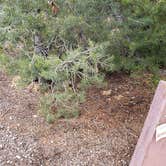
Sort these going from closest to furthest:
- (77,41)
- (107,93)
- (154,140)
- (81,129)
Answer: (154,140) < (77,41) < (81,129) < (107,93)

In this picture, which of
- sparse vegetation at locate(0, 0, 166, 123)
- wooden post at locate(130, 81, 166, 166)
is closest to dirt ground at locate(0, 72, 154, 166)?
sparse vegetation at locate(0, 0, 166, 123)

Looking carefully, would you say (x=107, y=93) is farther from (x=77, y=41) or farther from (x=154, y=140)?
(x=154, y=140)

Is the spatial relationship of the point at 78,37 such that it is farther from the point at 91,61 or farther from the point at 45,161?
the point at 45,161

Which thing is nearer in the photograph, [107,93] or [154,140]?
[154,140]

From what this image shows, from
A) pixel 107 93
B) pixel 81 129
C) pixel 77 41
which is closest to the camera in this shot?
pixel 77 41

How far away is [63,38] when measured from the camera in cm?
241

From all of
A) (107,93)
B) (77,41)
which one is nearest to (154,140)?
(77,41)

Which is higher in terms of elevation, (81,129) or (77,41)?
(77,41)

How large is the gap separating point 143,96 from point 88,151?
0.77 meters

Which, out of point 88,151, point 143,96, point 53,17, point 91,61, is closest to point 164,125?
point 91,61

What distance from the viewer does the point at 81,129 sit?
8.52ft

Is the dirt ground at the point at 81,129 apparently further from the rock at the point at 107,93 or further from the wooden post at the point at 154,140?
the wooden post at the point at 154,140

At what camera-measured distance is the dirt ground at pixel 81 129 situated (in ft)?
→ 7.84

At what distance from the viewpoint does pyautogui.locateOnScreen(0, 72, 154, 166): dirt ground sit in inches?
94.1
